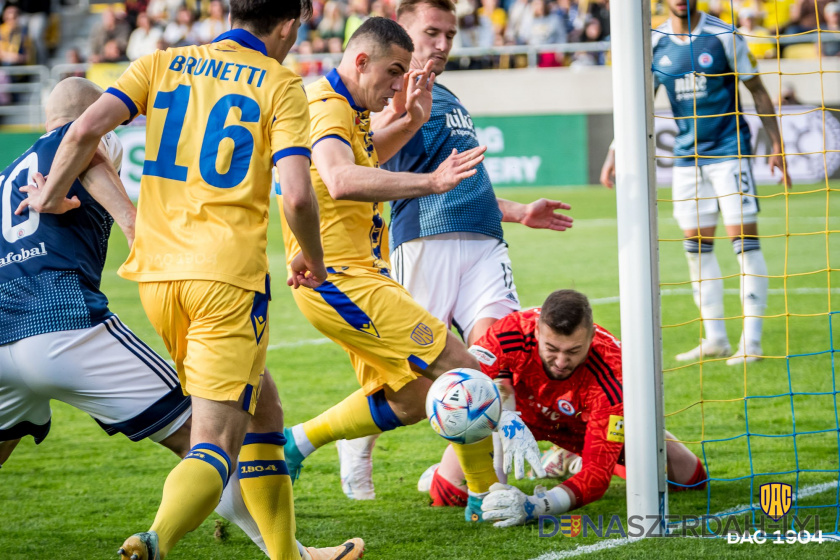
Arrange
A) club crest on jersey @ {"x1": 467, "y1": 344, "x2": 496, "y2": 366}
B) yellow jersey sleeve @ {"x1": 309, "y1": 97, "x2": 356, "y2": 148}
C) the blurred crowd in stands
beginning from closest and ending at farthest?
yellow jersey sleeve @ {"x1": 309, "y1": 97, "x2": 356, "y2": 148} → club crest on jersey @ {"x1": 467, "y1": 344, "x2": 496, "y2": 366} → the blurred crowd in stands

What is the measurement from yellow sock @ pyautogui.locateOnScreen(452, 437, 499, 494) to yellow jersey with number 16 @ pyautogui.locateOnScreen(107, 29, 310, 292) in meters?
1.21

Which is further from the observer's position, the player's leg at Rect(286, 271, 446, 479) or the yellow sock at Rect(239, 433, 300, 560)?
the player's leg at Rect(286, 271, 446, 479)

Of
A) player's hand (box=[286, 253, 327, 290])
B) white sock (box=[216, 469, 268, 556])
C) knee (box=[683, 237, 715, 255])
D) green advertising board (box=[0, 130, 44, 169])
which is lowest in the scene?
white sock (box=[216, 469, 268, 556])

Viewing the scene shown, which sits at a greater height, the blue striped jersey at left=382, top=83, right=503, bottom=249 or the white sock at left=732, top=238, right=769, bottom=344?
the blue striped jersey at left=382, top=83, right=503, bottom=249

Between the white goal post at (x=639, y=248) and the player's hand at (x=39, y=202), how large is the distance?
192cm

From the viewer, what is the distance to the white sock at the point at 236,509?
3.40 metres

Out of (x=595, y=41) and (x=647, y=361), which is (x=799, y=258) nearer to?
(x=647, y=361)

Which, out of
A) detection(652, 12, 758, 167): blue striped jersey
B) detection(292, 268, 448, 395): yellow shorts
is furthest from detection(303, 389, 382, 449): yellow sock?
detection(652, 12, 758, 167): blue striped jersey

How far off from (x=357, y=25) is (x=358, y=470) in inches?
634

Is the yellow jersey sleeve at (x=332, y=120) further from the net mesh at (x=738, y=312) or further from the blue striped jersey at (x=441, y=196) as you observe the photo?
the net mesh at (x=738, y=312)

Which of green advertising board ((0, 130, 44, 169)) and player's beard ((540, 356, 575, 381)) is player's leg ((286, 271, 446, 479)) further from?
green advertising board ((0, 130, 44, 169))

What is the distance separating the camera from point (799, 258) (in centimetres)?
1146

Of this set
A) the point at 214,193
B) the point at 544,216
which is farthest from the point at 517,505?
the point at 214,193

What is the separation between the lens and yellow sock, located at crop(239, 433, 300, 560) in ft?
11.0
